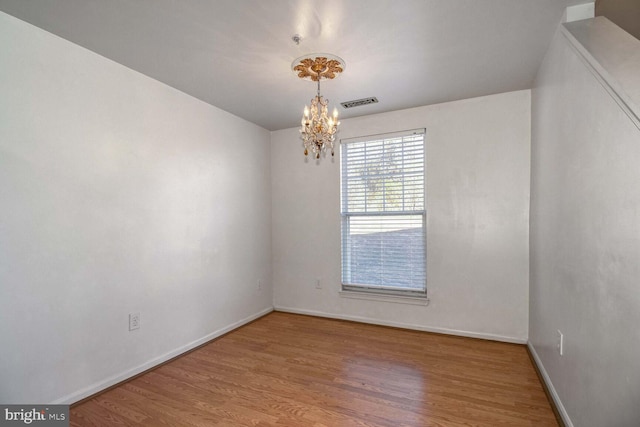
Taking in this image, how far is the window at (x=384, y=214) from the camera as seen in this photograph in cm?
347

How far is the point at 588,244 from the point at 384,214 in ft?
7.17

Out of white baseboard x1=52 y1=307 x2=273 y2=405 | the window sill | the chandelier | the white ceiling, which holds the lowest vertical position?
white baseboard x1=52 y1=307 x2=273 y2=405

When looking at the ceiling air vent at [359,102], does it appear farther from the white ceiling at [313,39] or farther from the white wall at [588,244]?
the white wall at [588,244]

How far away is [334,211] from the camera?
12.7ft

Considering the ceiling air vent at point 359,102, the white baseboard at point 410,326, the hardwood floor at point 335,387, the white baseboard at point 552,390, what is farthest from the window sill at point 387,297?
the ceiling air vent at point 359,102

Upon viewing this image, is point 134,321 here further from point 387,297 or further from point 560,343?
point 560,343

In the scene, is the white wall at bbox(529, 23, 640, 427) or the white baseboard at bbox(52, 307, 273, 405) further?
the white baseboard at bbox(52, 307, 273, 405)

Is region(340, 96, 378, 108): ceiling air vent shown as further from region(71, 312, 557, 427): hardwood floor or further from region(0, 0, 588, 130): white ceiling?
region(71, 312, 557, 427): hardwood floor

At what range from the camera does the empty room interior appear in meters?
1.69

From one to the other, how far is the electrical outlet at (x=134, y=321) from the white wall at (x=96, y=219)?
0.14 feet

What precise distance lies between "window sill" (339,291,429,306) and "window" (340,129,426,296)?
0.17ft

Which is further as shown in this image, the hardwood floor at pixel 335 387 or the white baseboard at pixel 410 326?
the white baseboard at pixel 410 326

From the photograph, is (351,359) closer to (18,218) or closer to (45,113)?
(18,218)

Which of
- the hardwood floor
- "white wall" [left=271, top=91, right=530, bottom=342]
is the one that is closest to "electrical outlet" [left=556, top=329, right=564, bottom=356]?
the hardwood floor
